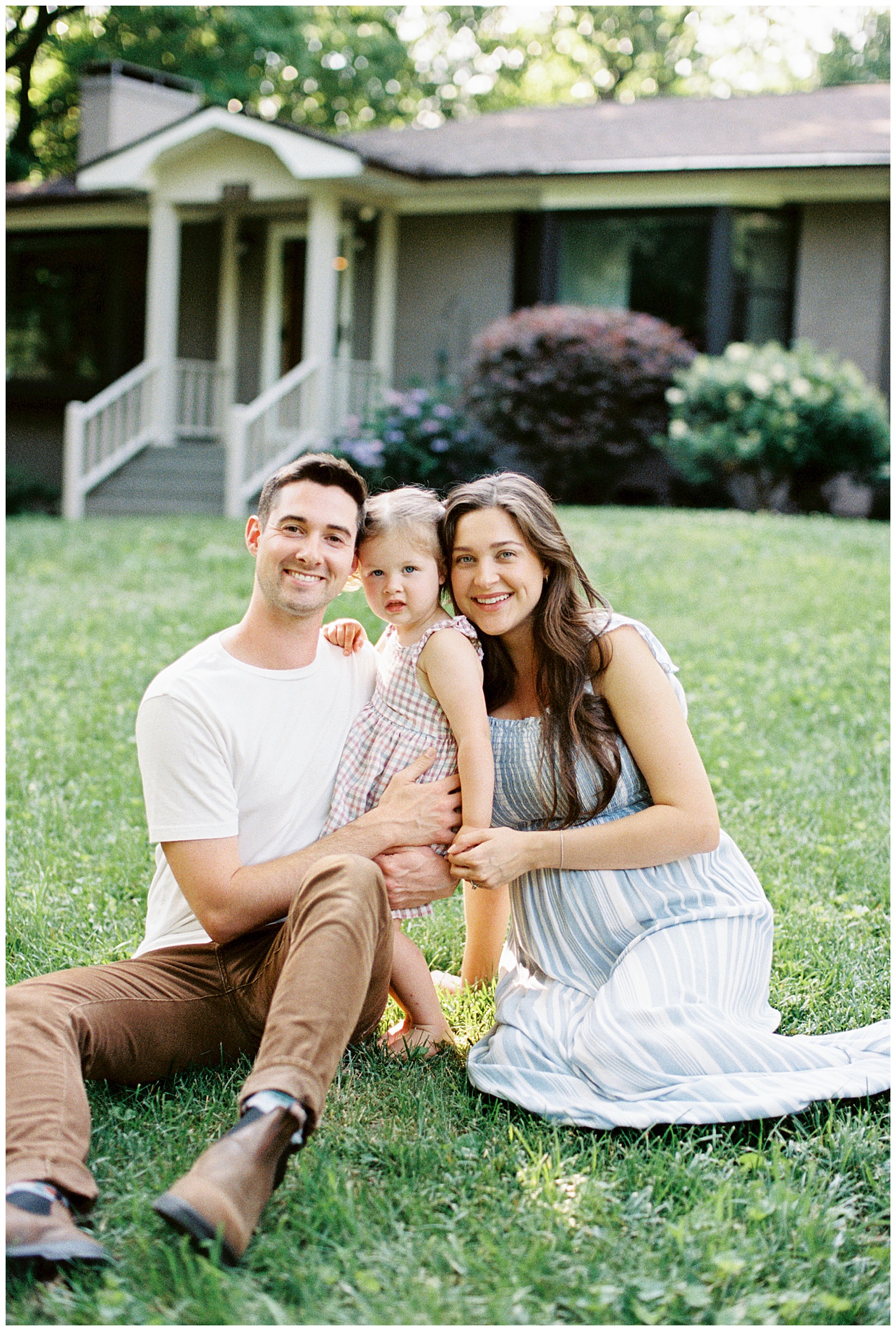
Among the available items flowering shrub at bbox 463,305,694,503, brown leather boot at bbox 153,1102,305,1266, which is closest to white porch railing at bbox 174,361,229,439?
flowering shrub at bbox 463,305,694,503

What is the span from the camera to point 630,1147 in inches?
107

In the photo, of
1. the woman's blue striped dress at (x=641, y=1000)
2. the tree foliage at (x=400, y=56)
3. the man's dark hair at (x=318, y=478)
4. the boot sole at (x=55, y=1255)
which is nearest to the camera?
the boot sole at (x=55, y=1255)

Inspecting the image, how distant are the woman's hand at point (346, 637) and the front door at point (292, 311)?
552 inches

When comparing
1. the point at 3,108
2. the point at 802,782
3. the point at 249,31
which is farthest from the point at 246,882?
the point at 3,108

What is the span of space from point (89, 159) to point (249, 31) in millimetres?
7407

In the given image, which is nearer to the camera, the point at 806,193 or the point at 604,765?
the point at 604,765

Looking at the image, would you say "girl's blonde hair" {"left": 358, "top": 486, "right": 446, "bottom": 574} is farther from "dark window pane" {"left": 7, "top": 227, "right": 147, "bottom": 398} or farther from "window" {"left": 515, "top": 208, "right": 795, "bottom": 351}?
"dark window pane" {"left": 7, "top": 227, "right": 147, "bottom": 398}

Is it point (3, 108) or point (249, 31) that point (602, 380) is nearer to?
point (249, 31)

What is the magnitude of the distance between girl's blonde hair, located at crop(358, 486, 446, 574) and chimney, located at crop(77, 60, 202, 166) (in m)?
17.2

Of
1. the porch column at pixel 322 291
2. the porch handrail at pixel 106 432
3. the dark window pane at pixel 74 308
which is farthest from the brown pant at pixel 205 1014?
the dark window pane at pixel 74 308

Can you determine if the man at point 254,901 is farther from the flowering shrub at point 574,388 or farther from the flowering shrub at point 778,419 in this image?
the flowering shrub at point 574,388

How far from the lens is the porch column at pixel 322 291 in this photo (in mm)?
14898

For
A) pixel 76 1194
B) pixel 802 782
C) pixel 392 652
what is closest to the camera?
pixel 76 1194

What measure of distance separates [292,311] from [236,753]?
1477 centimetres
